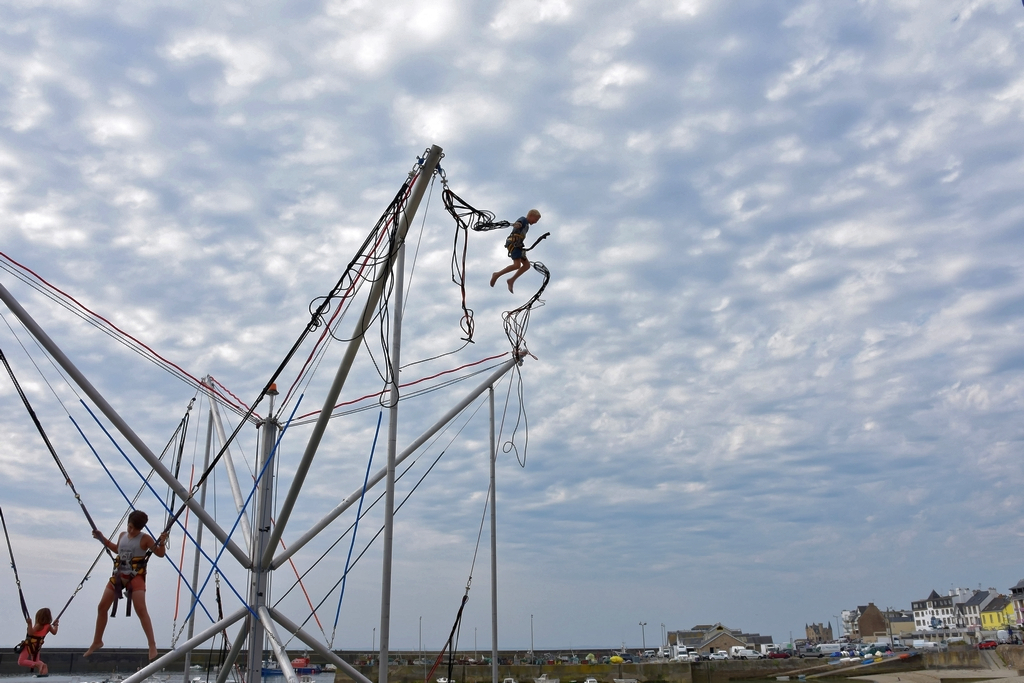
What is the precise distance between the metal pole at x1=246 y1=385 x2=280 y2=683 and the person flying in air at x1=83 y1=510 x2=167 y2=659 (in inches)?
109

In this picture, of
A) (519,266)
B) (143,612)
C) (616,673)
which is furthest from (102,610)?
(616,673)

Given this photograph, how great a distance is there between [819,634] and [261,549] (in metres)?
180

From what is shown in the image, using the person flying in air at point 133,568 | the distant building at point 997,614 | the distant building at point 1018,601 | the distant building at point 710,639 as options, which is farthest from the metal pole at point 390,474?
the distant building at point 997,614

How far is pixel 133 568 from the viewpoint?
37.9ft

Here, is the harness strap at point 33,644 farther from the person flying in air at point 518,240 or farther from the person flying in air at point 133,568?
the person flying in air at point 518,240

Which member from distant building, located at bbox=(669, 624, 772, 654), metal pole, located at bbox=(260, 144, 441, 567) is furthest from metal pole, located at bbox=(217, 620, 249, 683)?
distant building, located at bbox=(669, 624, 772, 654)

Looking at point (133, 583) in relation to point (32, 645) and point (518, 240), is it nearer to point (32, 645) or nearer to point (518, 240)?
point (32, 645)

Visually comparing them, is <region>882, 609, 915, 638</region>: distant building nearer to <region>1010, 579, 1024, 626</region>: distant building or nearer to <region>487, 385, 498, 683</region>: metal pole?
<region>1010, 579, 1024, 626</region>: distant building

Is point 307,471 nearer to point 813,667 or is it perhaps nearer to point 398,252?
point 398,252

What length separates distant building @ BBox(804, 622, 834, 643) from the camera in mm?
165750

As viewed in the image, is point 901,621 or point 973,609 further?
point 901,621

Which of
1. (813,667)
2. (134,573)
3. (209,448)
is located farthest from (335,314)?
(813,667)

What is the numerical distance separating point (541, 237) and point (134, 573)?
8548 mm

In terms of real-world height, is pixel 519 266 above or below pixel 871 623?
above
